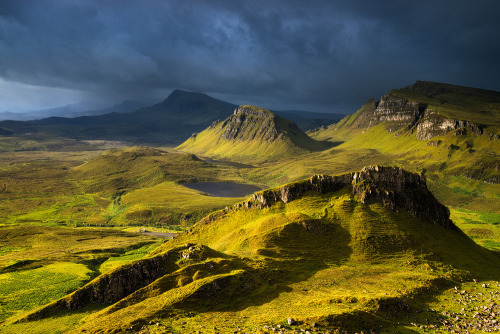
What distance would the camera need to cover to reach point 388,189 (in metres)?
94.5

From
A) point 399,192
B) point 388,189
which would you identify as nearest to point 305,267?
point 388,189

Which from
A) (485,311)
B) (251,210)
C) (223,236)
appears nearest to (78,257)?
(223,236)

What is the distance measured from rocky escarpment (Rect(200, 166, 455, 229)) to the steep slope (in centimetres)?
31

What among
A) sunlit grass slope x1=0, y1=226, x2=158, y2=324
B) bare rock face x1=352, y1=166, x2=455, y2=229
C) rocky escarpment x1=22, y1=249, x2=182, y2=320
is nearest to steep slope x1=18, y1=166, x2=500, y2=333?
rocky escarpment x1=22, y1=249, x2=182, y2=320

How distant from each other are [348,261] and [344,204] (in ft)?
70.1

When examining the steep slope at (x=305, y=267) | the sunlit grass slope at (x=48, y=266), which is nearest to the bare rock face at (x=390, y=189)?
the steep slope at (x=305, y=267)

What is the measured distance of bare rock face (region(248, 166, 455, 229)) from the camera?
305ft

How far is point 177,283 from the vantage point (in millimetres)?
58531

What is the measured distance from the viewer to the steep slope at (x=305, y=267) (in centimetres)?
4809

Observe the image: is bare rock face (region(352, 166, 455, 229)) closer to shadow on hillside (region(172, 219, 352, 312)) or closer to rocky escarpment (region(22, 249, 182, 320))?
shadow on hillside (region(172, 219, 352, 312))

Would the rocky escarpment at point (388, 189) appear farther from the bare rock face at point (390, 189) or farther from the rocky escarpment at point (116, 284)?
the rocky escarpment at point (116, 284)

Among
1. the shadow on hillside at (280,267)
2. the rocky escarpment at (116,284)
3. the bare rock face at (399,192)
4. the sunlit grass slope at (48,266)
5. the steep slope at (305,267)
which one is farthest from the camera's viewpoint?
the bare rock face at (399,192)

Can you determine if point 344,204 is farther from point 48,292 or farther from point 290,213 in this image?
point 48,292

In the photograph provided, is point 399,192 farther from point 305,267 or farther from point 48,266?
point 48,266
